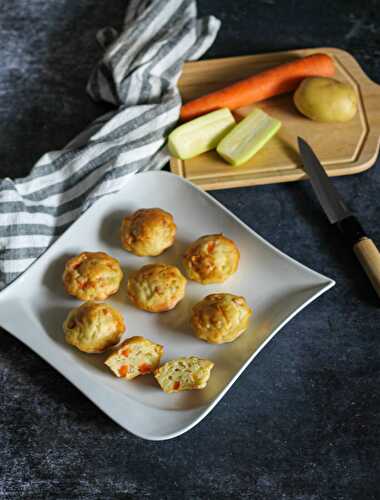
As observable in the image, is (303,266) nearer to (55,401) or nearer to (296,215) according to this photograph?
(296,215)

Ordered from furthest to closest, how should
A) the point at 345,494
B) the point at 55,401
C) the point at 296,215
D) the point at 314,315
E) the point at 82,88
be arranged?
1. the point at 82,88
2. the point at 296,215
3. the point at 314,315
4. the point at 55,401
5. the point at 345,494

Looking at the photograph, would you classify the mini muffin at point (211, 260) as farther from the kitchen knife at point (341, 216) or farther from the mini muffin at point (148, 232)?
the kitchen knife at point (341, 216)

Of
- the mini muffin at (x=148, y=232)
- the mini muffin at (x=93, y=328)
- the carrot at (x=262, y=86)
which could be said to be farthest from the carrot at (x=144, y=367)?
the carrot at (x=262, y=86)

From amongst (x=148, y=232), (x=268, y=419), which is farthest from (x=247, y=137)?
(x=268, y=419)

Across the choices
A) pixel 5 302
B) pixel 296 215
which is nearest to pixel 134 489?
pixel 5 302

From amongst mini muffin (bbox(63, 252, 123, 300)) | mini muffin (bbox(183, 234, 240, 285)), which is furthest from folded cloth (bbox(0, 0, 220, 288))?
mini muffin (bbox(183, 234, 240, 285))

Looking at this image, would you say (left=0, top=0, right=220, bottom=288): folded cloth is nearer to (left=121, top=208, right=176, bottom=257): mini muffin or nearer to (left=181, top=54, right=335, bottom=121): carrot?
(left=181, top=54, right=335, bottom=121): carrot

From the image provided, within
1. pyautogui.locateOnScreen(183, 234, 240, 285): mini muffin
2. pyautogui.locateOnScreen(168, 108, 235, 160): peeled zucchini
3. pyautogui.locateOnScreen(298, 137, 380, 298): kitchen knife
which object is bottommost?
pyautogui.locateOnScreen(183, 234, 240, 285): mini muffin
